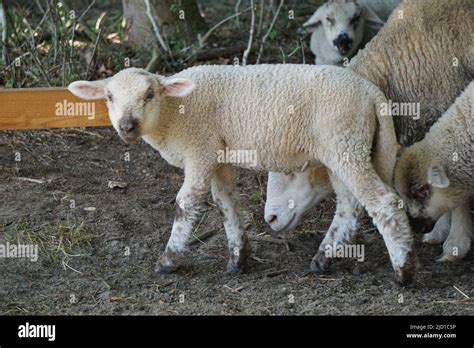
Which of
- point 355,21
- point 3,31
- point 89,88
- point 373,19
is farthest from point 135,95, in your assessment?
point 373,19

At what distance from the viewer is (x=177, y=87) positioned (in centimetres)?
618

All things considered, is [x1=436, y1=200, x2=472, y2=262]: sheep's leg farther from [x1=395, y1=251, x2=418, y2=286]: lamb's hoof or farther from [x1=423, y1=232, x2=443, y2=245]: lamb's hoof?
[x1=395, y1=251, x2=418, y2=286]: lamb's hoof

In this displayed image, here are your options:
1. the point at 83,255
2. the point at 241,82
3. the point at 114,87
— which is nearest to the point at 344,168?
the point at 241,82

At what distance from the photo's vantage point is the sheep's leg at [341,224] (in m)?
6.51

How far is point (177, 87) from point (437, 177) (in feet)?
5.92

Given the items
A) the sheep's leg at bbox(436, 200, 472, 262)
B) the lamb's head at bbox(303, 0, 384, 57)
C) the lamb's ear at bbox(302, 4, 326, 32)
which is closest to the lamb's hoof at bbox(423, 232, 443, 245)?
the sheep's leg at bbox(436, 200, 472, 262)

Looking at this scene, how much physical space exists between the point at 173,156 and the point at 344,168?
1.12m

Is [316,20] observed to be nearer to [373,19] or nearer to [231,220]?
[373,19]

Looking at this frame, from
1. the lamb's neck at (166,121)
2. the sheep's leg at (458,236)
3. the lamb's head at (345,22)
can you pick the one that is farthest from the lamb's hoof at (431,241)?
the lamb's head at (345,22)

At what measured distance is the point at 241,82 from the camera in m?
6.35

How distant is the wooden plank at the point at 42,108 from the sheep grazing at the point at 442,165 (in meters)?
2.44

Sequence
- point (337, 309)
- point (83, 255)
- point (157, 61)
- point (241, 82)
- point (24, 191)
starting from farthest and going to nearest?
point (157, 61) < point (24, 191) < point (83, 255) < point (241, 82) < point (337, 309)

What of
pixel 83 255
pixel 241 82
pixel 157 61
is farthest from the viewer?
pixel 157 61

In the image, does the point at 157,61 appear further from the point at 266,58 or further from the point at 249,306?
the point at 249,306
